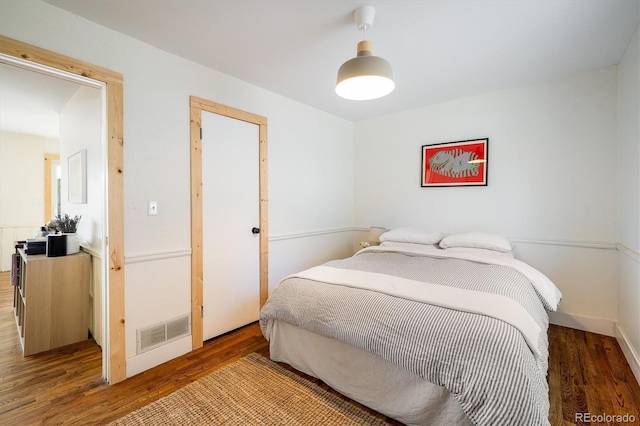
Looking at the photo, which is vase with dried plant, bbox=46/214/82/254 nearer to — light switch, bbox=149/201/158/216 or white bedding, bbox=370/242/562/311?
light switch, bbox=149/201/158/216

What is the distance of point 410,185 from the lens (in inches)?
143

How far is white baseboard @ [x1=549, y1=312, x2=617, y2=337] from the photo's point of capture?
251 centimetres

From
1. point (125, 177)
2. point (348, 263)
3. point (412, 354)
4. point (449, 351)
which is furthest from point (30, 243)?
point (449, 351)

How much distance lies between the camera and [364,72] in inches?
62.2

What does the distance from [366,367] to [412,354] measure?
39 centimetres

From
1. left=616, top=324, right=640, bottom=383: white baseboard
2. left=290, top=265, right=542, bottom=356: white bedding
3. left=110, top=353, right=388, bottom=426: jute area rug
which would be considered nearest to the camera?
left=290, top=265, right=542, bottom=356: white bedding

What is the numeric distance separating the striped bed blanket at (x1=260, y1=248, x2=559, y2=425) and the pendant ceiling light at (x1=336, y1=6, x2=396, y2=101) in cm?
123

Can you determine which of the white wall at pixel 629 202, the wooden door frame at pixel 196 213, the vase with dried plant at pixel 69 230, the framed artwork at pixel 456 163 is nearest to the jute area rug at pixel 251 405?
the wooden door frame at pixel 196 213

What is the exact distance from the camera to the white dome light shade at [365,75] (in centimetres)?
159

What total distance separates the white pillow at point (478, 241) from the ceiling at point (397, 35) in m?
1.52

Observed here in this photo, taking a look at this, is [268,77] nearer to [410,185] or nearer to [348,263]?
[348,263]

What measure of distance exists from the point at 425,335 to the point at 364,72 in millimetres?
1414

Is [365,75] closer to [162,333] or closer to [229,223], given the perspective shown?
[229,223]

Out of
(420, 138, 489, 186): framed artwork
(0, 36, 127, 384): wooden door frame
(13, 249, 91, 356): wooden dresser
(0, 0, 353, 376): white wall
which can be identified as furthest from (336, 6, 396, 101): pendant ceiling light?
(13, 249, 91, 356): wooden dresser
